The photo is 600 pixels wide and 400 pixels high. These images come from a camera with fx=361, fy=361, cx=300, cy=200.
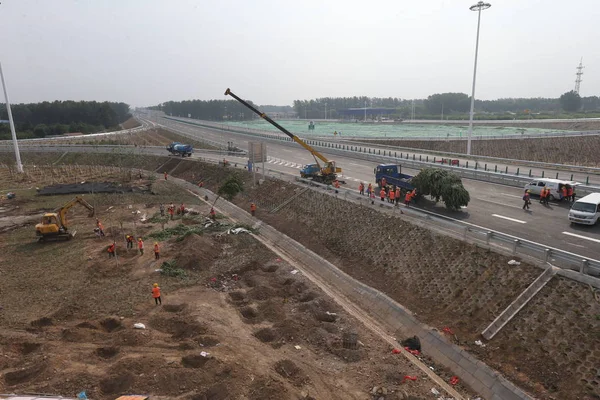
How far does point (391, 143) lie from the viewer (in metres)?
80.8

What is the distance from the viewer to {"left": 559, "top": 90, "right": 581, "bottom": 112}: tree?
567 feet

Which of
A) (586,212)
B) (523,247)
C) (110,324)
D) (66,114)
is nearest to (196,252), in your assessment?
(110,324)

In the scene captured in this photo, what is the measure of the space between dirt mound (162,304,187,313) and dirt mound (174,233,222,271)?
15.5ft

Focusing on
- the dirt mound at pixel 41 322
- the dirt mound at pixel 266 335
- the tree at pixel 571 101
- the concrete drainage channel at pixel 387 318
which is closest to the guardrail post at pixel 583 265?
the concrete drainage channel at pixel 387 318

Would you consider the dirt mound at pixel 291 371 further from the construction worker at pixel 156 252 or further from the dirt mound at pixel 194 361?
the construction worker at pixel 156 252

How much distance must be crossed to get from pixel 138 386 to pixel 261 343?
193 inches

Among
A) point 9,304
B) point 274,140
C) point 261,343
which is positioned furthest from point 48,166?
point 261,343

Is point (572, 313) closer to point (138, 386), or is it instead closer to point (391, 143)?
point (138, 386)

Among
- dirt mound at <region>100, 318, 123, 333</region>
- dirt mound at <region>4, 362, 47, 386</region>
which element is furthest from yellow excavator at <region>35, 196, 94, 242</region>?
dirt mound at <region>4, 362, 47, 386</region>

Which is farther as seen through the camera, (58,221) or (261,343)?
(58,221)

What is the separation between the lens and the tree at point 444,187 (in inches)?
978

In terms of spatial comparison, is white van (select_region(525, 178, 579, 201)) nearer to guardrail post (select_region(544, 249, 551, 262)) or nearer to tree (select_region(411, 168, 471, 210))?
tree (select_region(411, 168, 471, 210))

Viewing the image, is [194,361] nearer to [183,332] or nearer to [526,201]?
[183,332]

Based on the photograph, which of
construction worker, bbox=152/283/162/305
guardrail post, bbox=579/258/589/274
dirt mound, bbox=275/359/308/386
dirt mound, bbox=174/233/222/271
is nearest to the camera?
dirt mound, bbox=275/359/308/386
